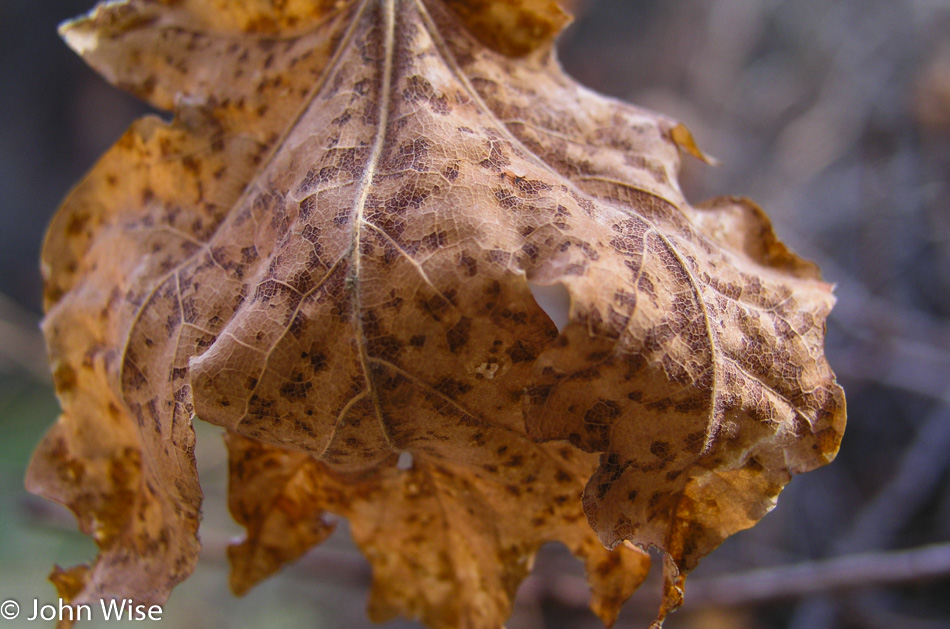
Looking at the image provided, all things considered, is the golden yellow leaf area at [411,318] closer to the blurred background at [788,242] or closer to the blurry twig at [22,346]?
the blurred background at [788,242]

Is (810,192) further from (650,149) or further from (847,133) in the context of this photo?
(650,149)

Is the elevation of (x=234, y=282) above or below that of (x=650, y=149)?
below

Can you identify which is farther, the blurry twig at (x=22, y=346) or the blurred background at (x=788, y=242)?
the blurry twig at (x=22, y=346)

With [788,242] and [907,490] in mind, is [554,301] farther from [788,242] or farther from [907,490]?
[907,490]

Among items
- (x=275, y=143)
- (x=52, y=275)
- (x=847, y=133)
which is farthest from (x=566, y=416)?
(x=847, y=133)

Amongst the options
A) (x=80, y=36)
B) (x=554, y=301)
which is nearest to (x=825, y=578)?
(x=554, y=301)

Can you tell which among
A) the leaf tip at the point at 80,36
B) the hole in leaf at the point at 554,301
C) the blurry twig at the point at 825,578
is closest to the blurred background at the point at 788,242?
the blurry twig at the point at 825,578

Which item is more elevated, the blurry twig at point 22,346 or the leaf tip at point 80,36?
the leaf tip at point 80,36

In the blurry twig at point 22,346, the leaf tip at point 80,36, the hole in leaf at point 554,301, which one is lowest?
the blurry twig at point 22,346
